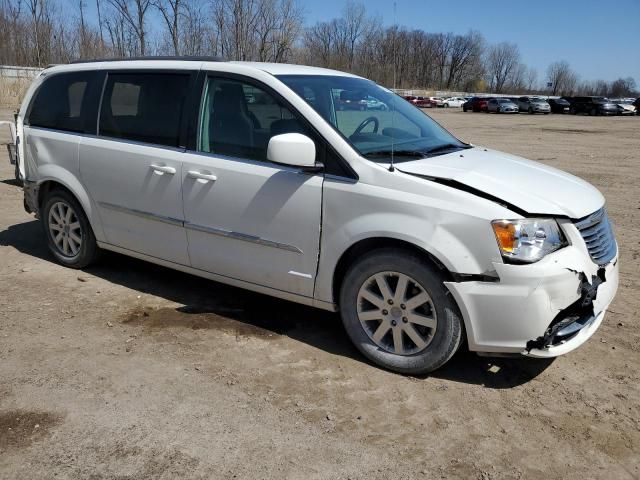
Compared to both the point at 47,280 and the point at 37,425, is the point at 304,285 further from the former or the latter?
the point at 47,280

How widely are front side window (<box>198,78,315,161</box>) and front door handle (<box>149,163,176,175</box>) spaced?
0.94 feet

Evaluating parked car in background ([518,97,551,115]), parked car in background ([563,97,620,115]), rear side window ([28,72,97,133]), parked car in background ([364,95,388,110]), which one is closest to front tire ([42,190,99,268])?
rear side window ([28,72,97,133])

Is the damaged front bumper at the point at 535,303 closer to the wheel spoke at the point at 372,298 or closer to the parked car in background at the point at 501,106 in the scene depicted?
the wheel spoke at the point at 372,298

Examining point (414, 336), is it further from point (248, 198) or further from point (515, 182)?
point (248, 198)

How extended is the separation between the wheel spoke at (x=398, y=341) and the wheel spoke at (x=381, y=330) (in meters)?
0.06

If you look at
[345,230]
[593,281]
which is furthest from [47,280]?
[593,281]

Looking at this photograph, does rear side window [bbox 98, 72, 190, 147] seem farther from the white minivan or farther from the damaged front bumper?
the damaged front bumper

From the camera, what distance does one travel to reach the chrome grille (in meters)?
3.46

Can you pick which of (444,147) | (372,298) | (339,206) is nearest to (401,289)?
(372,298)

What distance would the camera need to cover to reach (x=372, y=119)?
422cm

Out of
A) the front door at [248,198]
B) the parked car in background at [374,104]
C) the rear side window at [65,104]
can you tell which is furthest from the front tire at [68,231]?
the parked car in background at [374,104]

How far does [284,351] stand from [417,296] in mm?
1064

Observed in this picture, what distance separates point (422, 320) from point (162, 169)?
2.28 metres

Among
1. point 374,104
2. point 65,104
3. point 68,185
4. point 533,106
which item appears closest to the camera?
point 374,104
